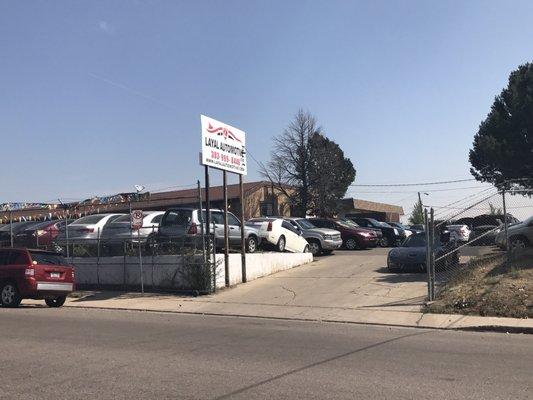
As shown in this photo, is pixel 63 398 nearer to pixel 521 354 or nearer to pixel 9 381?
pixel 9 381

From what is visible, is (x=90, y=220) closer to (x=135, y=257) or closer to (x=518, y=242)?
(x=135, y=257)

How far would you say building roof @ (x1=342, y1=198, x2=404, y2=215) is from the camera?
197ft

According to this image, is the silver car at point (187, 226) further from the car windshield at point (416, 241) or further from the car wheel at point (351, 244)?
the car wheel at point (351, 244)

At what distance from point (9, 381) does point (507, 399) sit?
5468 millimetres

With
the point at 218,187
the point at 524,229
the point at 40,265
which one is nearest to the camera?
the point at 40,265

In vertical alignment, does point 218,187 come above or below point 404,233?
above

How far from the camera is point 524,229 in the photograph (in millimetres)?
18625

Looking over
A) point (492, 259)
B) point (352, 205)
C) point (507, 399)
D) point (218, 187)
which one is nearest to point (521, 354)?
point (507, 399)

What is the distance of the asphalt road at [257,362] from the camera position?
6.33 m

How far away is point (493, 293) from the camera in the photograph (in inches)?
519

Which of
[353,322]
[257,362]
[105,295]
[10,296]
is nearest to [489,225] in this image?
[353,322]

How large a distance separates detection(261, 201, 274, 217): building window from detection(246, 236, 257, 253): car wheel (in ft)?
96.9

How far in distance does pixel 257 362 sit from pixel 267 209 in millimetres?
43724

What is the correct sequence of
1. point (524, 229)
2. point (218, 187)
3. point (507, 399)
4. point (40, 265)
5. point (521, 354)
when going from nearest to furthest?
1. point (507, 399)
2. point (521, 354)
3. point (40, 265)
4. point (524, 229)
5. point (218, 187)
